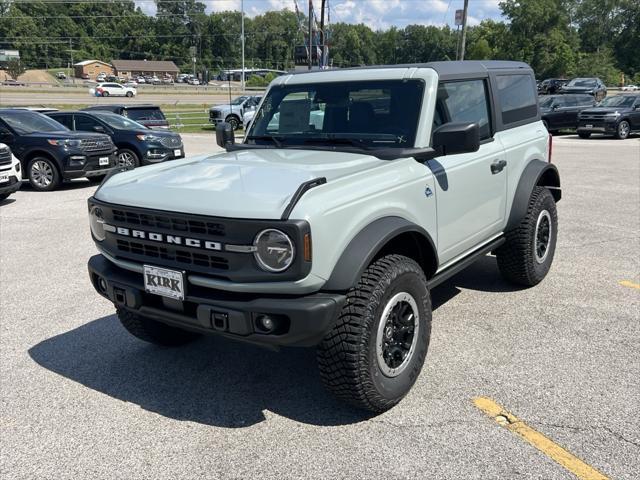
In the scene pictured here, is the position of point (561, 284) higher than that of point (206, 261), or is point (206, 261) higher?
point (206, 261)

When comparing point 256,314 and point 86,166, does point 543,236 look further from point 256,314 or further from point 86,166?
point 86,166

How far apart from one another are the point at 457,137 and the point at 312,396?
185 cm

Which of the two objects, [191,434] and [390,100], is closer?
[191,434]

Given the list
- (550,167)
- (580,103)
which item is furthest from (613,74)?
(550,167)

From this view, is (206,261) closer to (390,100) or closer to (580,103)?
(390,100)

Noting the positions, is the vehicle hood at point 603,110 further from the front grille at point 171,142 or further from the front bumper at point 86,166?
the front bumper at point 86,166

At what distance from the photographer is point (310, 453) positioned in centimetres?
296

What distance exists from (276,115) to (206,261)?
6.39 feet

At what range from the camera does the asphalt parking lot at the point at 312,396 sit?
2883mm

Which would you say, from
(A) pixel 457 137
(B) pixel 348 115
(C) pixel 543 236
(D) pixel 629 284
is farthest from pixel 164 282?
(D) pixel 629 284

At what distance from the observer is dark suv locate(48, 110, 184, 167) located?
13.4 metres

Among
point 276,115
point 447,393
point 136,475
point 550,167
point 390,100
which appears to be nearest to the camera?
point 136,475

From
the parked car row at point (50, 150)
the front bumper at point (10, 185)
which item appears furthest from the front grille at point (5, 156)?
the parked car row at point (50, 150)

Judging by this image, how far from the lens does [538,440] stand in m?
3.00
